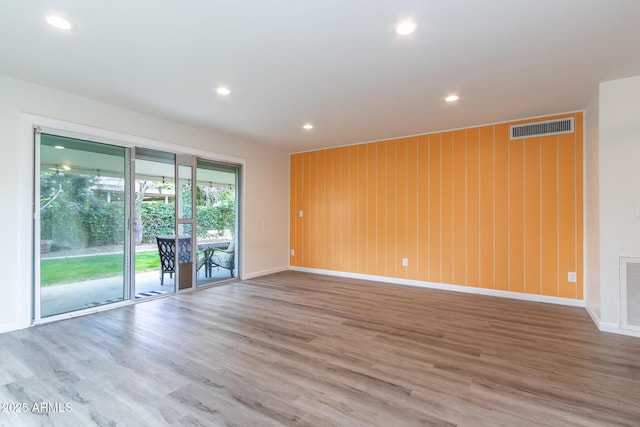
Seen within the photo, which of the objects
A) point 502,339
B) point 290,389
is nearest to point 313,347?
point 290,389

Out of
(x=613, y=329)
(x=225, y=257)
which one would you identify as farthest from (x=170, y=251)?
(x=613, y=329)

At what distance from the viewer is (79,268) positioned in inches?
147

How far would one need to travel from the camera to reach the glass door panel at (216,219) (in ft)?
16.9

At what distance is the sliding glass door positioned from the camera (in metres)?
3.44

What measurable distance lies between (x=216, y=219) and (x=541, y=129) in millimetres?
5325

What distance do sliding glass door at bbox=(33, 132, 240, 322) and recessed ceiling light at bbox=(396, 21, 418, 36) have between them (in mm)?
3711

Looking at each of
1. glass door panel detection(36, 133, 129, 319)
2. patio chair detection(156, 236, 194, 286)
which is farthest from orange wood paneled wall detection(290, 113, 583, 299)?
glass door panel detection(36, 133, 129, 319)

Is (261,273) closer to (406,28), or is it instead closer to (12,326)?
(12,326)

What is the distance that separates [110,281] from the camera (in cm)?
402

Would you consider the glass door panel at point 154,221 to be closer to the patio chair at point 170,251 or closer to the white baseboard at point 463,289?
the patio chair at point 170,251

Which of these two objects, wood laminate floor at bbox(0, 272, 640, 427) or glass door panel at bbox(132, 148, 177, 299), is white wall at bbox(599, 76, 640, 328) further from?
glass door panel at bbox(132, 148, 177, 299)

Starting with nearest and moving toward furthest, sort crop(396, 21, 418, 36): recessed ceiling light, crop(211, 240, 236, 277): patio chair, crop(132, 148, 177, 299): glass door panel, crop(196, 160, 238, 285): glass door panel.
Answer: crop(396, 21, 418, 36): recessed ceiling light, crop(132, 148, 177, 299): glass door panel, crop(196, 160, 238, 285): glass door panel, crop(211, 240, 236, 277): patio chair

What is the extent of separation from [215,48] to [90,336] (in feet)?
9.97

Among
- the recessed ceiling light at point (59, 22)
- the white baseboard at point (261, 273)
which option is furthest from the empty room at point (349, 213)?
the white baseboard at point (261, 273)
